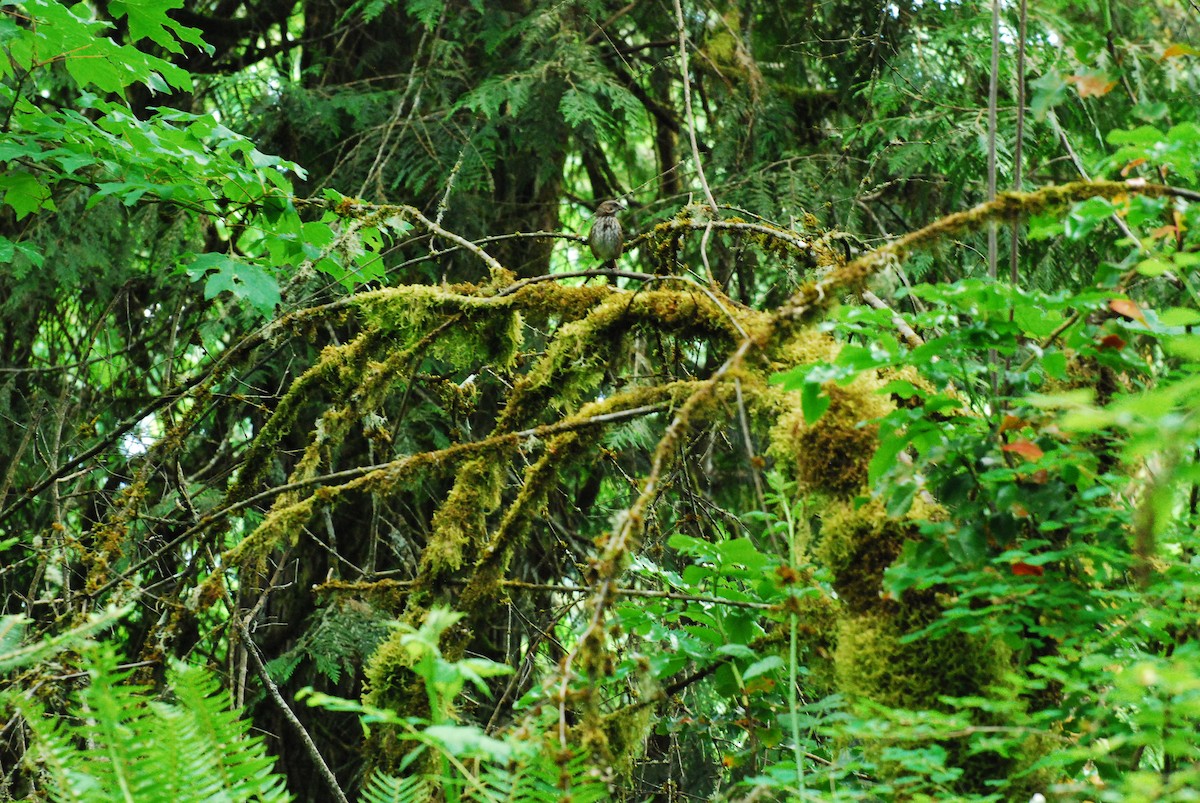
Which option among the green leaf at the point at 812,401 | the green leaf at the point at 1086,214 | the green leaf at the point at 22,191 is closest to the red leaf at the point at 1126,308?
the green leaf at the point at 1086,214

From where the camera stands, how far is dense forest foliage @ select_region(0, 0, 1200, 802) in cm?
147

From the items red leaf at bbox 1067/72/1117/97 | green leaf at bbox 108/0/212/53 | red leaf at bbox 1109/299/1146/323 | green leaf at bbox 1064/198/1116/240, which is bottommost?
red leaf at bbox 1109/299/1146/323

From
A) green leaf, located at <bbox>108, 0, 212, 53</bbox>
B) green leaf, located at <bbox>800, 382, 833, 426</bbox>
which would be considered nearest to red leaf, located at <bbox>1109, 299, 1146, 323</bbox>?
green leaf, located at <bbox>800, 382, 833, 426</bbox>

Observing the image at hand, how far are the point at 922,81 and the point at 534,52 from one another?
1.70m

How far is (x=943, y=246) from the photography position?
3838 mm

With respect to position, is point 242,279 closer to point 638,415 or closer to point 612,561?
point 638,415

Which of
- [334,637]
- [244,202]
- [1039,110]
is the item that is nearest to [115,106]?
[244,202]

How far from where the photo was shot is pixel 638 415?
186cm

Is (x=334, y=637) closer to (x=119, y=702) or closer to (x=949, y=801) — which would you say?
(x=119, y=702)

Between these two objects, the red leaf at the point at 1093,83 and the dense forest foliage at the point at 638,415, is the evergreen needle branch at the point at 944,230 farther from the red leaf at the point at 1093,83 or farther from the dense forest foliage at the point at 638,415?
the red leaf at the point at 1093,83

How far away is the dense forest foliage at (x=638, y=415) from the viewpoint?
147cm

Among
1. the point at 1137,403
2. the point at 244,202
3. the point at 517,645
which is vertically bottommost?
the point at 517,645

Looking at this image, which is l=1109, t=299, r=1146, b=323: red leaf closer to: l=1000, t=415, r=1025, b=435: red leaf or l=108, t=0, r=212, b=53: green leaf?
l=1000, t=415, r=1025, b=435: red leaf

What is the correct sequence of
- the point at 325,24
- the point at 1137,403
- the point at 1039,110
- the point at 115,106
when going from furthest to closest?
the point at 325,24, the point at 115,106, the point at 1039,110, the point at 1137,403
